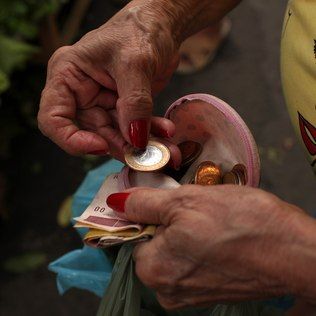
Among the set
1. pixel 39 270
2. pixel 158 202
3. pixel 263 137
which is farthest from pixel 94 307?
pixel 158 202

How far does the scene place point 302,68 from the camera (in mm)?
960

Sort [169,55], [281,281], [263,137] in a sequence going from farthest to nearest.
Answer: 1. [263,137]
2. [169,55]
3. [281,281]

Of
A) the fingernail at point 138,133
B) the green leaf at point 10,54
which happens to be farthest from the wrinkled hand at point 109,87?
the green leaf at point 10,54

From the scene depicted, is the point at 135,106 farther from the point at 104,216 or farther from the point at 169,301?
the point at 169,301

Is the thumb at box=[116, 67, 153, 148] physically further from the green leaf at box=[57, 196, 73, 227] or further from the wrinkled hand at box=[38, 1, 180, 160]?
the green leaf at box=[57, 196, 73, 227]

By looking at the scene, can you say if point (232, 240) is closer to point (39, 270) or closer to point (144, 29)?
point (144, 29)

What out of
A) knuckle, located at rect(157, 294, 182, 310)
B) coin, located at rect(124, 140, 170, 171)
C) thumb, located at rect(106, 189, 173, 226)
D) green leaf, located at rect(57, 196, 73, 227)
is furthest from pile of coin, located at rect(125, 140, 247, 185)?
green leaf, located at rect(57, 196, 73, 227)

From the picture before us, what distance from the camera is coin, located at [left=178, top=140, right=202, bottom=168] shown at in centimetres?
100

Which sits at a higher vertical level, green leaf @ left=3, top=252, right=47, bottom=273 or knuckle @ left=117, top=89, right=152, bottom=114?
knuckle @ left=117, top=89, right=152, bottom=114

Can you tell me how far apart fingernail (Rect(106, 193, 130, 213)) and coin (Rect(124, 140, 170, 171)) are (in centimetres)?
8

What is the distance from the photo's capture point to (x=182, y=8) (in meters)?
1.09

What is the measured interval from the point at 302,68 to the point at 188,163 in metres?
0.29

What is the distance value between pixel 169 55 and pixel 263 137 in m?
1.34

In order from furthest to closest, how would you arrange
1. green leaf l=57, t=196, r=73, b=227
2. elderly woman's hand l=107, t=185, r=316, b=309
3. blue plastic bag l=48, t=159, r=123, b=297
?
1. green leaf l=57, t=196, r=73, b=227
2. blue plastic bag l=48, t=159, r=123, b=297
3. elderly woman's hand l=107, t=185, r=316, b=309
